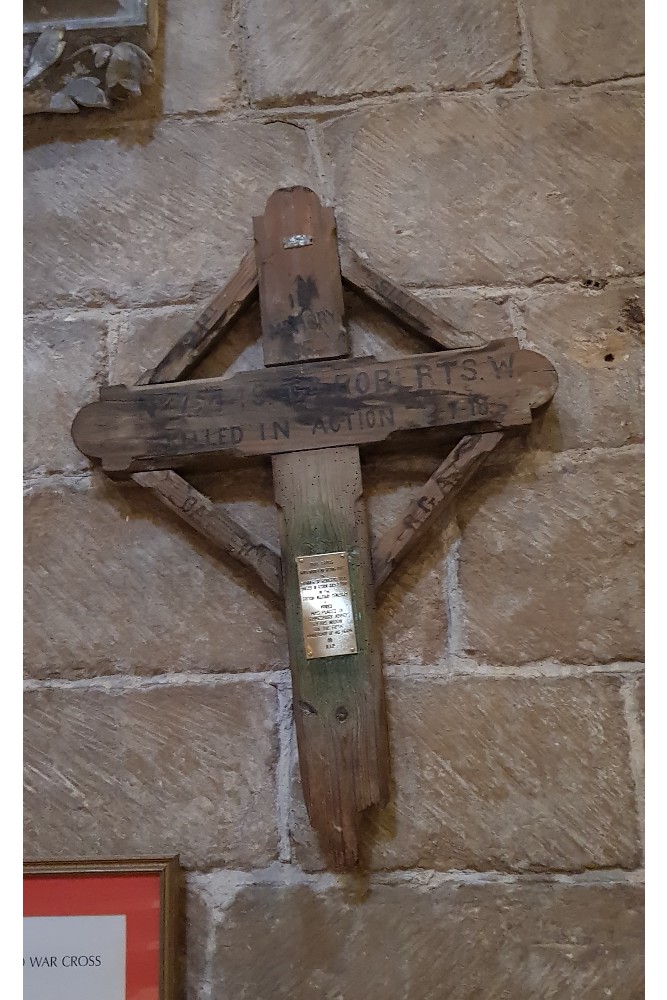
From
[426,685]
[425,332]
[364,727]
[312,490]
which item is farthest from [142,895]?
[425,332]

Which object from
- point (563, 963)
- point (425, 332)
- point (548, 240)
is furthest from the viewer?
point (548, 240)

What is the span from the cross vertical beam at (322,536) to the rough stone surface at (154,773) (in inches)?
4.7

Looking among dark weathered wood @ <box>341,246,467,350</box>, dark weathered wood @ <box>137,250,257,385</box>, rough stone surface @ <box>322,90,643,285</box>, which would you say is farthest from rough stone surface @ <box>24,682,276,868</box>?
rough stone surface @ <box>322,90,643,285</box>

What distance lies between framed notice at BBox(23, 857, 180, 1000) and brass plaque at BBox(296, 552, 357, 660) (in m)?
0.41

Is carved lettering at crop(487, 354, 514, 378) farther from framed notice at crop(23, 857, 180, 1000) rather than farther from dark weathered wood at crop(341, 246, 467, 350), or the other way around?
framed notice at crop(23, 857, 180, 1000)

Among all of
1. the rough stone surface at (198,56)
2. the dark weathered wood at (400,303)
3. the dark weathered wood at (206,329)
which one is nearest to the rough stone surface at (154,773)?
the dark weathered wood at (206,329)

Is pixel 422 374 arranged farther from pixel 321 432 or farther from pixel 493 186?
pixel 493 186

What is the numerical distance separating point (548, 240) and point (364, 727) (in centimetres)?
90

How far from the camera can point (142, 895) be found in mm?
1070

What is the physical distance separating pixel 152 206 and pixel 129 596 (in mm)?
738

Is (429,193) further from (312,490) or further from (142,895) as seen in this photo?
(142,895)

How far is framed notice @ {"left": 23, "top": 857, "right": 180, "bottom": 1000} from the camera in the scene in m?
1.04

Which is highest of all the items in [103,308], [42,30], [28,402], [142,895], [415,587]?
[42,30]

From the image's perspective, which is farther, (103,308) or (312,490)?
(103,308)
